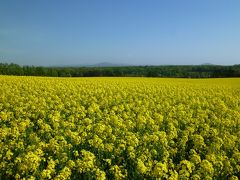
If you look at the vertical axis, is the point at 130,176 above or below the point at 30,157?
below

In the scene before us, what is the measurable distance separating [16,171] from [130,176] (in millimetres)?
2738

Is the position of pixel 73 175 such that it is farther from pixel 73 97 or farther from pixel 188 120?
pixel 73 97

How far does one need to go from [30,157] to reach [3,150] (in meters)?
2.02

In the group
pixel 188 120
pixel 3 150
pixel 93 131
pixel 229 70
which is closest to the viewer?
pixel 3 150

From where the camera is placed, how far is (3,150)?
31.7 feet

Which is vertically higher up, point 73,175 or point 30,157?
point 30,157

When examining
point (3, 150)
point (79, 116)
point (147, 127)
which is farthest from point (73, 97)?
point (3, 150)

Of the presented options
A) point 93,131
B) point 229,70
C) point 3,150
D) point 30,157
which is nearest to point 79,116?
point 93,131

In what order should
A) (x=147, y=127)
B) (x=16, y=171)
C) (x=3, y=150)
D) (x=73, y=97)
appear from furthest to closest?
1. (x=73, y=97)
2. (x=147, y=127)
3. (x=3, y=150)
4. (x=16, y=171)

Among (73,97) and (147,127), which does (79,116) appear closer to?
(147,127)

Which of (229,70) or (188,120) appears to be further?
(229,70)

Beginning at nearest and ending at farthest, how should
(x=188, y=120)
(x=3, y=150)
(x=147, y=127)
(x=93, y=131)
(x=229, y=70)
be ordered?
(x=3, y=150) < (x=93, y=131) < (x=147, y=127) < (x=188, y=120) < (x=229, y=70)

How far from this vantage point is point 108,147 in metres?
9.80

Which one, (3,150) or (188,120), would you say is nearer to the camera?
(3,150)
